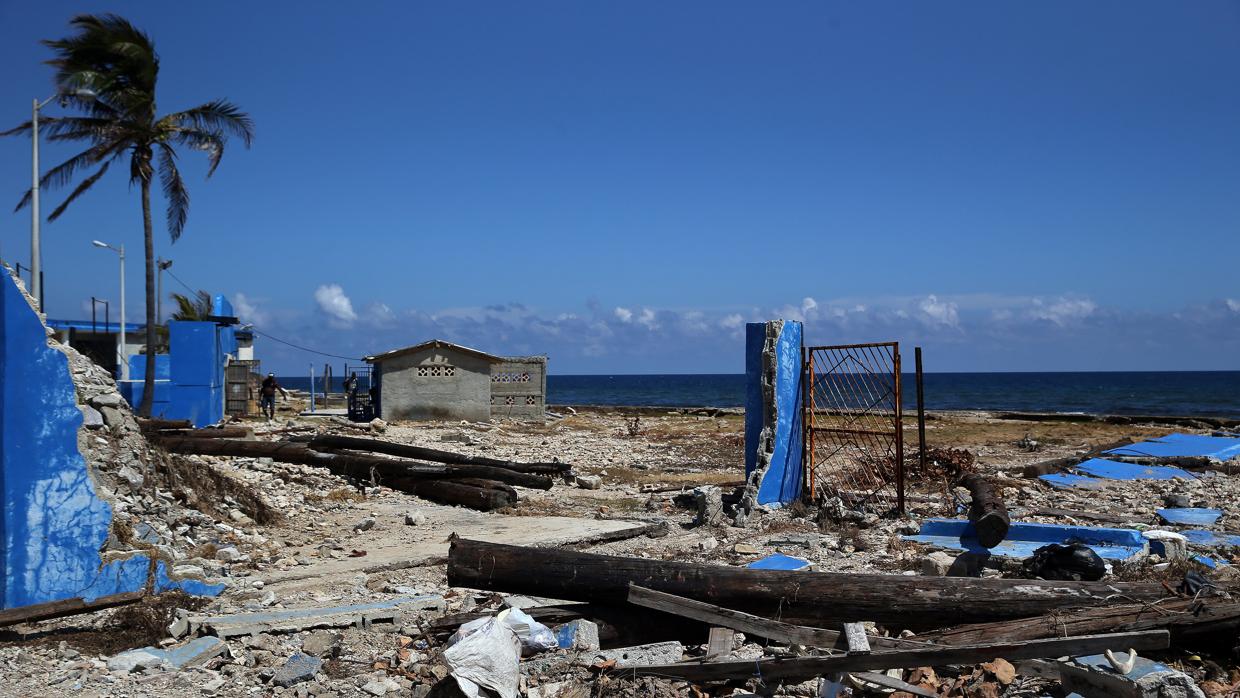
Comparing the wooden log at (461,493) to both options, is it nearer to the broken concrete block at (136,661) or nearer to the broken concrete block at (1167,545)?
the broken concrete block at (136,661)

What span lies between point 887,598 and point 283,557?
20.7 feet

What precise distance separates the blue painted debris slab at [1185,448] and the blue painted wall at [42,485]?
1822cm

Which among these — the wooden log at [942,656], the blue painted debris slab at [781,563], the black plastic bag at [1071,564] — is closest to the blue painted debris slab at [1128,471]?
the blue painted debris slab at [781,563]

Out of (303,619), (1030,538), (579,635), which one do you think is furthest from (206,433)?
(1030,538)

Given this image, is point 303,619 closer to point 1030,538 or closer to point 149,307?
point 1030,538

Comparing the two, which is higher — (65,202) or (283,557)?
(65,202)

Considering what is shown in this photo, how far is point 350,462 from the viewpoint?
1413cm

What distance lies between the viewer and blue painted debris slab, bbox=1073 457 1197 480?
14.7m

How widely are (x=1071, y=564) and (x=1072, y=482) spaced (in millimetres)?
8358

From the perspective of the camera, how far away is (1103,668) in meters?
4.61

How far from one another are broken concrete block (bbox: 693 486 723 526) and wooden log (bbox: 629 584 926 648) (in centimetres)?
511

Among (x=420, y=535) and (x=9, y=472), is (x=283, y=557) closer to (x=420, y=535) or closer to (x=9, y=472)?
(x=420, y=535)

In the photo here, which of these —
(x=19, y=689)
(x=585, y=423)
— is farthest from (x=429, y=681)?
(x=585, y=423)

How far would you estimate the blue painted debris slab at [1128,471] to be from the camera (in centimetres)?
1470
